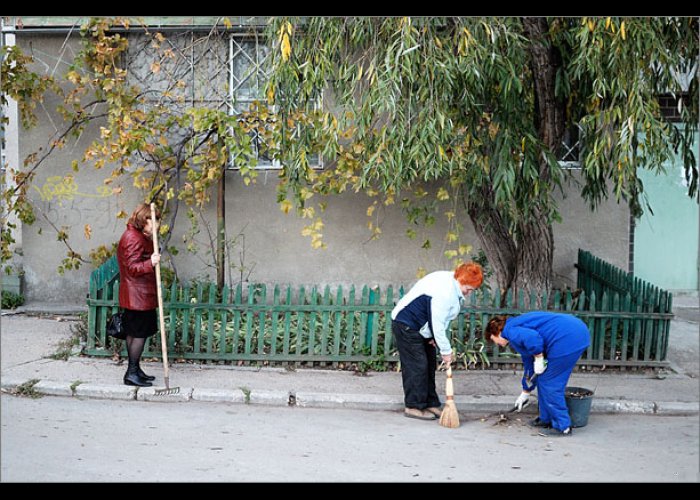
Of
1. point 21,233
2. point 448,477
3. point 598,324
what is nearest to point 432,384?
point 448,477

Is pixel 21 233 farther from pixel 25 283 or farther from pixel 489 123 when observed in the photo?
pixel 489 123

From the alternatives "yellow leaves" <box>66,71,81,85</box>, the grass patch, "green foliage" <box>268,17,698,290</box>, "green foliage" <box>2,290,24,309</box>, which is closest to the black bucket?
"green foliage" <box>268,17,698,290</box>

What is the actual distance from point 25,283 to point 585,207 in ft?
25.6

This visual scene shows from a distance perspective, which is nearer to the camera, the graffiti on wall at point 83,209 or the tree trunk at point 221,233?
the tree trunk at point 221,233

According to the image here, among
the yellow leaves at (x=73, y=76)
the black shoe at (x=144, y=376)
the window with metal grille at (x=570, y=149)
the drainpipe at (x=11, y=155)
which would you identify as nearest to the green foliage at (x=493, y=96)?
the window with metal grille at (x=570, y=149)

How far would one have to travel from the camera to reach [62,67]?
11414 mm

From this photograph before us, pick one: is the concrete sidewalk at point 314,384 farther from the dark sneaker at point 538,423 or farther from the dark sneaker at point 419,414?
the dark sneaker at point 538,423

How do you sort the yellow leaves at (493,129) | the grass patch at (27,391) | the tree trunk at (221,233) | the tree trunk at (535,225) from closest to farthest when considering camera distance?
the grass patch at (27,391), the yellow leaves at (493,129), the tree trunk at (535,225), the tree trunk at (221,233)

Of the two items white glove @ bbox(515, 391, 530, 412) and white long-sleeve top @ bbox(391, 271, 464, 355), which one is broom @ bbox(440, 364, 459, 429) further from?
white glove @ bbox(515, 391, 530, 412)

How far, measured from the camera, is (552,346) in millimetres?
7008

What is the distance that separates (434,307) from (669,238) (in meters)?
6.68

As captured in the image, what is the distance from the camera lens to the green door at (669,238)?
488 inches

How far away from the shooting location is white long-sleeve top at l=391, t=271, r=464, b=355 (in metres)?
7.08

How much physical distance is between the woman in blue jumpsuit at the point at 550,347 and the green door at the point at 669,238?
5.83m
